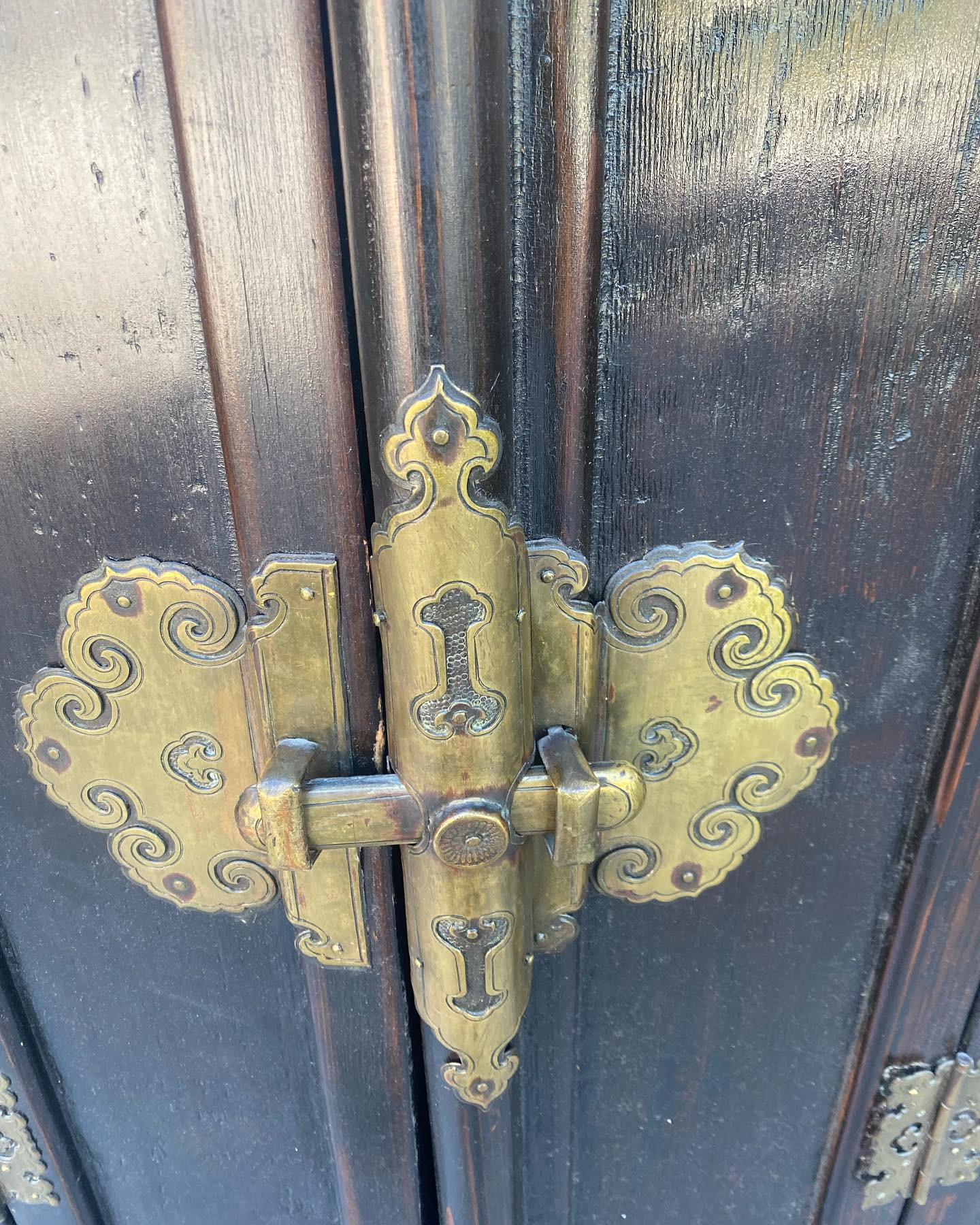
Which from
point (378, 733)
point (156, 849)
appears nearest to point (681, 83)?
point (378, 733)

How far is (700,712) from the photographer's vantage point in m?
0.45

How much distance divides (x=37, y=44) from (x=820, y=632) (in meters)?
Answer: 0.46

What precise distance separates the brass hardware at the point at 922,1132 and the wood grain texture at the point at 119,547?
392 mm

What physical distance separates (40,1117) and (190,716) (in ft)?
1.34

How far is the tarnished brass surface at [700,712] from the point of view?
425 millimetres

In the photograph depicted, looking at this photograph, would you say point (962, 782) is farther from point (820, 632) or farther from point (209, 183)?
point (209, 183)

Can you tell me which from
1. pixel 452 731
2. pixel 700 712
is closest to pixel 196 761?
pixel 452 731

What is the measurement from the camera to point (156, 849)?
1.57 feet

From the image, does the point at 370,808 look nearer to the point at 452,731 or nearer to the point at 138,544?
the point at 452,731

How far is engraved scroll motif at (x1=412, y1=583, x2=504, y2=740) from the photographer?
35 cm

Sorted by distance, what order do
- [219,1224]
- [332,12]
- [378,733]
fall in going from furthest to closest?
[219,1224] → [378,733] → [332,12]

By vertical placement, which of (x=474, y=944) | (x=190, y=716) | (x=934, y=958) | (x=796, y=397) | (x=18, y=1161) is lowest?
(x=18, y=1161)

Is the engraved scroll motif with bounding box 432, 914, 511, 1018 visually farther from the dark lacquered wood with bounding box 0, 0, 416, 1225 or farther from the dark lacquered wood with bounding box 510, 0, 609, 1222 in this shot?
the dark lacquered wood with bounding box 510, 0, 609, 1222

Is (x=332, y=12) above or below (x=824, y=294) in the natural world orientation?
above
